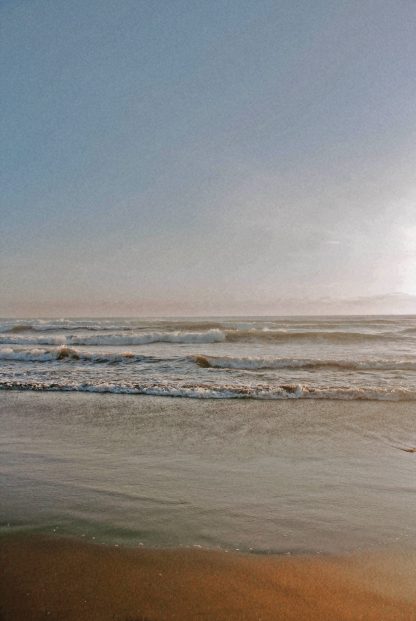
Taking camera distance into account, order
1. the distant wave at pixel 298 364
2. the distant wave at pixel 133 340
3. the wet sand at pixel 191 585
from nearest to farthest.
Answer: the wet sand at pixel 191 585, the distant wave at pixel 298 364, the distant wave at pixel 133 340

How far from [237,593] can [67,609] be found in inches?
39.4

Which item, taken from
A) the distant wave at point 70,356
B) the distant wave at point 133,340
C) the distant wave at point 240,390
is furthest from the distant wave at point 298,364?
the distant wave at point 133,340

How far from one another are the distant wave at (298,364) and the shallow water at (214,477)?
556 centimetres

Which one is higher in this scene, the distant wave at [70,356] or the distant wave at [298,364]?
the distant wave at [298,364]

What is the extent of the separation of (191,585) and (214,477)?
1.86 metres

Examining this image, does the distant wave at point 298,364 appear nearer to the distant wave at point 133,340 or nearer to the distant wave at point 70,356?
the distant wave at point 70,356

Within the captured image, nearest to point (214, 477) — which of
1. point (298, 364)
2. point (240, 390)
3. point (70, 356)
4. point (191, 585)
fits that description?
point (191, 585)

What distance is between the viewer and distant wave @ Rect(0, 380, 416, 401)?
8.92m

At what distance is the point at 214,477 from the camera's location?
440 cm

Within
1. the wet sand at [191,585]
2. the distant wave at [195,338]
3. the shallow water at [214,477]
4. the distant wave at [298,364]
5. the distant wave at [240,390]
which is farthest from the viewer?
the distant wave at [195,338]

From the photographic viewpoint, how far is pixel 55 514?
11.4ft

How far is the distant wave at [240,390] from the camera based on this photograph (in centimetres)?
892

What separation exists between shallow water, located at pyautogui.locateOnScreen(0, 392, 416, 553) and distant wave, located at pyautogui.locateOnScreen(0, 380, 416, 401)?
46.9 inches

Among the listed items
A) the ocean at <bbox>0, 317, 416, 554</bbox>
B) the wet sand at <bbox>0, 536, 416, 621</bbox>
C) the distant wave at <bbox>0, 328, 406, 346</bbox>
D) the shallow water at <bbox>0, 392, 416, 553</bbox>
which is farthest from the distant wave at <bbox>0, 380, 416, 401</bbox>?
the distant wave at <bbox>0, 328, 406, 346</bbox>
